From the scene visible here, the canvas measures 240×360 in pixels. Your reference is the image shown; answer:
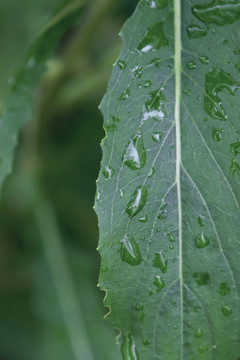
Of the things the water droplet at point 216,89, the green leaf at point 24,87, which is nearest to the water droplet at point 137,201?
the water droplet at point 216,89

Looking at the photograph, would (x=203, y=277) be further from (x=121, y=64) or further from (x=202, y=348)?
(x=121, y=64)

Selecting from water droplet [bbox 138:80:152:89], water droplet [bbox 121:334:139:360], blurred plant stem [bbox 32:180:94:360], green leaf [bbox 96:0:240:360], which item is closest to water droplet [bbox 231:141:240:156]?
green leaf [bbox 96:0:240:360]

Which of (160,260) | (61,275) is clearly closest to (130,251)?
(160,260)

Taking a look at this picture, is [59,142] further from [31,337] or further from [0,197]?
[31,337]

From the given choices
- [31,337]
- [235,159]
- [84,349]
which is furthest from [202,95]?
[31,337]

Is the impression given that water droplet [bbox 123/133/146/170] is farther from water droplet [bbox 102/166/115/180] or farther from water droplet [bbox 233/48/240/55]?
water droplet [bbox 233/48/240/55]

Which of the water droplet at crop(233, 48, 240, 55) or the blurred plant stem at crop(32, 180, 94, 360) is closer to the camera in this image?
the water droplet at crop(233, 48, 240, 55)
